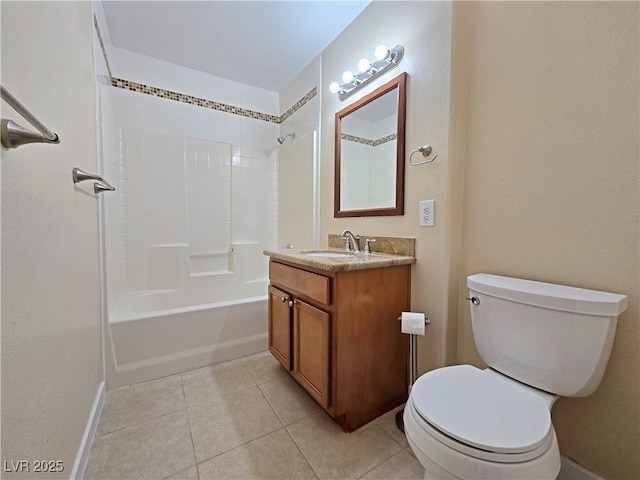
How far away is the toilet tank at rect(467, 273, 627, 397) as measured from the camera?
0.78 m

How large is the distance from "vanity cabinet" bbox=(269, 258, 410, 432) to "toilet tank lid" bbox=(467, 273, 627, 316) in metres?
0.41

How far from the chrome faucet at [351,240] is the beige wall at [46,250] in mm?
1352

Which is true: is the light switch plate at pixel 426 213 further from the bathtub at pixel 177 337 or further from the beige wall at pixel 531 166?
the bathtub at pixel 177 337

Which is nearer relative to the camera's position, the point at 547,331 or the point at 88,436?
the point at 547,331

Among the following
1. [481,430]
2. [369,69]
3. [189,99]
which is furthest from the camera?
[189,99]

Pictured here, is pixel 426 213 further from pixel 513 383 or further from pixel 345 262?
pixel 513 383

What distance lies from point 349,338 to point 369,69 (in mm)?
1508

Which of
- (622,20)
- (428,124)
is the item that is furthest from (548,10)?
(428,124)

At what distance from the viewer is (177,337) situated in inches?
68.2

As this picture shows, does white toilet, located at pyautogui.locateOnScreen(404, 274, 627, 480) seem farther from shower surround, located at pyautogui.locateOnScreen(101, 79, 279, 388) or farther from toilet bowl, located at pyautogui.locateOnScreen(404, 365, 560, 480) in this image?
shower surround, located at pyautogui.locateOnScreen(101, 79, 279, 388)

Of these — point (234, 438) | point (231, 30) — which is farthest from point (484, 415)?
point (231, 30)

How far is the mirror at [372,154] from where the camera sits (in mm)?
1469

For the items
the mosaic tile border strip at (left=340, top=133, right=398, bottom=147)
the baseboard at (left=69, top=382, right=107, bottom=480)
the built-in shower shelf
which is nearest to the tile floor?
the baseboard at (left=69, top=382, right=107, bottom=480)

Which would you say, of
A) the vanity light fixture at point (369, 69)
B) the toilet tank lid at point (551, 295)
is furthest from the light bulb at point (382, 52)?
the toilet tank lid at point (551, 295)
